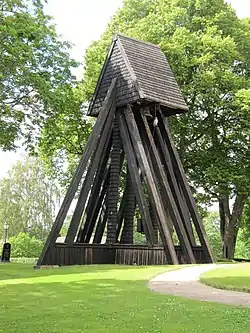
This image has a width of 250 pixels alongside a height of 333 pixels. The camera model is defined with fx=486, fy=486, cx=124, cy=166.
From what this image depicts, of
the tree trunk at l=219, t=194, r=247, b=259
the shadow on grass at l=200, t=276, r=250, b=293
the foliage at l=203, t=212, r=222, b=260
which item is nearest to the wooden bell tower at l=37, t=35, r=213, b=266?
the shadow on grass at l=200, t=276, r=250, b=293

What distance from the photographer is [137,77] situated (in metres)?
20.8

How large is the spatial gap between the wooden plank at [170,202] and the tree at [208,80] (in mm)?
7138

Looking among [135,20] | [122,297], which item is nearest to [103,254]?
[122,297]

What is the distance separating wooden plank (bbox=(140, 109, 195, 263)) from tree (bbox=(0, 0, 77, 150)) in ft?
14.3

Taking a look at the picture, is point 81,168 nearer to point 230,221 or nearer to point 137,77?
point 137,77

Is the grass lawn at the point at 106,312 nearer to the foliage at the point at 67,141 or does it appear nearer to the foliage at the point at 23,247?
the foliage at the point at 67,141

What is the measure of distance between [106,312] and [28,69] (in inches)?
558

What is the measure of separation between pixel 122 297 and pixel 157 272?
226 inches

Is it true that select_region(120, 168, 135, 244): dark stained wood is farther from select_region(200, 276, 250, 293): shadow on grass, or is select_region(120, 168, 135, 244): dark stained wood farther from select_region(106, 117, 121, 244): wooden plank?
select_region(200, 276, 250, 293): shadow on grass

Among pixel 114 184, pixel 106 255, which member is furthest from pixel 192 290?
pixel 114 184

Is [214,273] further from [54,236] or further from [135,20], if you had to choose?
[135,20]

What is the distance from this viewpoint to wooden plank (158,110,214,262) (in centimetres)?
2020

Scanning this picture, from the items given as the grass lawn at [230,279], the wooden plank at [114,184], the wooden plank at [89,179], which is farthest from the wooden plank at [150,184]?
the grass lawn at [230,279]

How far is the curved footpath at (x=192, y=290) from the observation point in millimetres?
9089
